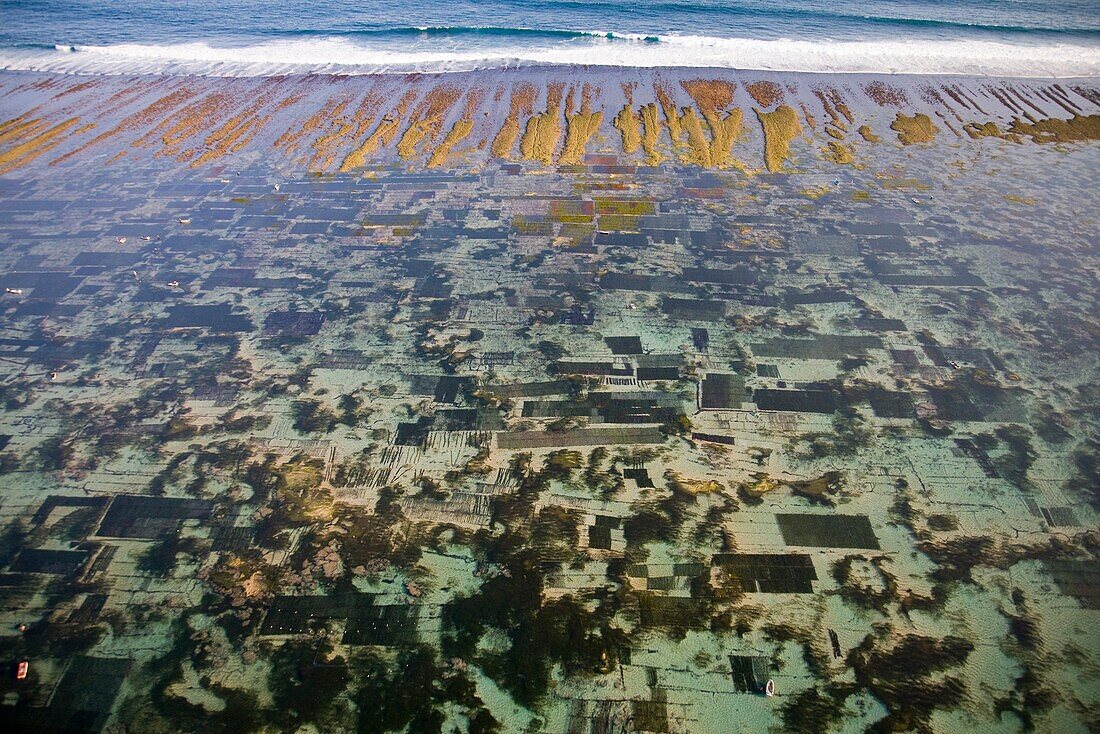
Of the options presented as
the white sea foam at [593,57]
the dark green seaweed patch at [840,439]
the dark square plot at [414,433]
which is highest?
the white sea foam at [593,57]

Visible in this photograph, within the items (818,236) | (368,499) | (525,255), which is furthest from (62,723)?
(818,236)

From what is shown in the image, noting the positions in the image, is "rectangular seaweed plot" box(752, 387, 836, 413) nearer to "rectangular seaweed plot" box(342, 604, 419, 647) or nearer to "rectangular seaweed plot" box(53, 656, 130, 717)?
"rectangular seaweed plot" box(342, 604, 419, 647)

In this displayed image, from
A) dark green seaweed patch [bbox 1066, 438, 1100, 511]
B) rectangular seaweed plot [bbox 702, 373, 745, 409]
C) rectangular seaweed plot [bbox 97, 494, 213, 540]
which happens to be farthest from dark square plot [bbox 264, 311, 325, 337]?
dark green seaweed patch [bbox 1066, 438, 1100, 511]

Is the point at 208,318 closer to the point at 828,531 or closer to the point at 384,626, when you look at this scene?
the point at 384,626

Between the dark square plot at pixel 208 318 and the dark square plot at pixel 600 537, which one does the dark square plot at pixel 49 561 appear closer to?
the dark square plot at pixel 208 318

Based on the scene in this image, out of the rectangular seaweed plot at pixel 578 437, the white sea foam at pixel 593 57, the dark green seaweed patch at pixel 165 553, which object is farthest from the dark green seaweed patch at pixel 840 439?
the white sea foam at pixel 593 57

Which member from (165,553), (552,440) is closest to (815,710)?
(552,440)

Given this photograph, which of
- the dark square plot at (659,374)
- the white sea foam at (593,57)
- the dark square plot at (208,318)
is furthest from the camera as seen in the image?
the white sea foam at (593,57)
